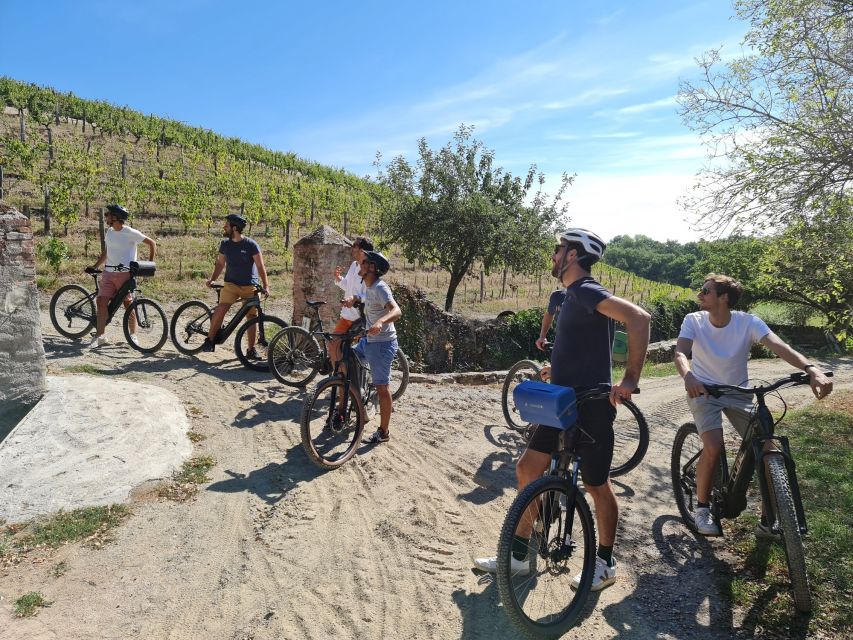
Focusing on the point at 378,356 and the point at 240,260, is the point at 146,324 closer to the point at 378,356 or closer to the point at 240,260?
the point at 240,260

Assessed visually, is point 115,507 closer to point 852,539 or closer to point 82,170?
point 852,539

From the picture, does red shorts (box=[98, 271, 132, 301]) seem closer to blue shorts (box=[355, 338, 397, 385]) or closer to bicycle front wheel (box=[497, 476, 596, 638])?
blue shorts (box=[355, 338, 397, 385])

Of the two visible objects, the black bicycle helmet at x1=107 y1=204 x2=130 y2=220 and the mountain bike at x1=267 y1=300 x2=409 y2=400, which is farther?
the black bicycle helmet at x1=107 y1=204 x2=130 y2=220

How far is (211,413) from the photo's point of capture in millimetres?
6047

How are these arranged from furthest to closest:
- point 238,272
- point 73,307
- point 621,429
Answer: point 73,307 → point 238,272 → point 621,429

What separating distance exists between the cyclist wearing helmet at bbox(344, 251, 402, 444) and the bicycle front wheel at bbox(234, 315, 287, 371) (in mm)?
2392

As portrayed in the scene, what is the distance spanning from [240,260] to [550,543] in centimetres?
589

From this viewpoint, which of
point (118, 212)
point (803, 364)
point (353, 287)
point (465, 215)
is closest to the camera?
point (803, 364)

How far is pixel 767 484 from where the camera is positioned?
3.45 metres

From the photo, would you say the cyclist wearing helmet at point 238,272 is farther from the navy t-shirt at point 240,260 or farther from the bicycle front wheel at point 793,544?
the bicycle front wheel at point 793,544

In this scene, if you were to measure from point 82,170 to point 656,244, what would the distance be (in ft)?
481

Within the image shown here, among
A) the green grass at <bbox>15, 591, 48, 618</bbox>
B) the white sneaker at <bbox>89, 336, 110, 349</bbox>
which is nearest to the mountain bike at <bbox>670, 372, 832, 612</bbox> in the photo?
the green grass at <bbox>15, 591, 48, 618</bbox>

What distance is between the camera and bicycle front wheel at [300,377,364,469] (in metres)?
4.75

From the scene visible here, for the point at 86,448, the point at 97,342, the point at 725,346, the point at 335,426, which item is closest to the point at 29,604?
the point at 86,448
